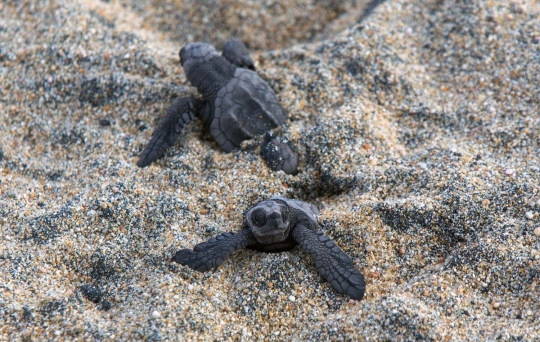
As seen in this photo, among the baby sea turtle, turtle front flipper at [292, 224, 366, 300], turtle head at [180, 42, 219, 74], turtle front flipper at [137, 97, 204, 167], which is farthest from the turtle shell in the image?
turtle front flipper at [292, 224, 366, 300]

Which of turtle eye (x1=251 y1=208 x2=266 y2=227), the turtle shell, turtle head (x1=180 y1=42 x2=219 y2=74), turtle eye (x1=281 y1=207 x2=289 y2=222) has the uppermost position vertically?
turtle head (x1=180 y1=42 x2=219 y2=74)

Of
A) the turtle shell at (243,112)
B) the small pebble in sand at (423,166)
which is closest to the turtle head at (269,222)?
the turtle shell at (243,112)

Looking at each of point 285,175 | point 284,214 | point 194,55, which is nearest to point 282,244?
point 284,214

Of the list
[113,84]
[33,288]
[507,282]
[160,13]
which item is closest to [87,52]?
[113,84]

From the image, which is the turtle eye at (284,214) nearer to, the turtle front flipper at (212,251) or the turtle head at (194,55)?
the turtle front flipper at (212,251)

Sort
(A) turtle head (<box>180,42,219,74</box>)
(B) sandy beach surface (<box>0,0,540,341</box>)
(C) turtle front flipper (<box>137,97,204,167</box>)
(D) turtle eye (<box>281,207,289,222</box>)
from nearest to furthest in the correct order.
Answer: (B) sandy beach surface (<box>0,0,540,341</box>) → (D) turtle eye (<box>281,207,289,222</box>) → (C) turtle front flipper (<box>137,97,204,167</box>) → (A) turtle head (<box>180,42,219,74</box>)

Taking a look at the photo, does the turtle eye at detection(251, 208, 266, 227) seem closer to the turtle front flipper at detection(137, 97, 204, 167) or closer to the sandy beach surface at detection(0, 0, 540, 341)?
the sandy beach surface at detection(0, 0, 540, 341)

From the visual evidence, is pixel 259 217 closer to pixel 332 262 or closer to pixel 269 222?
pixel 269 222
